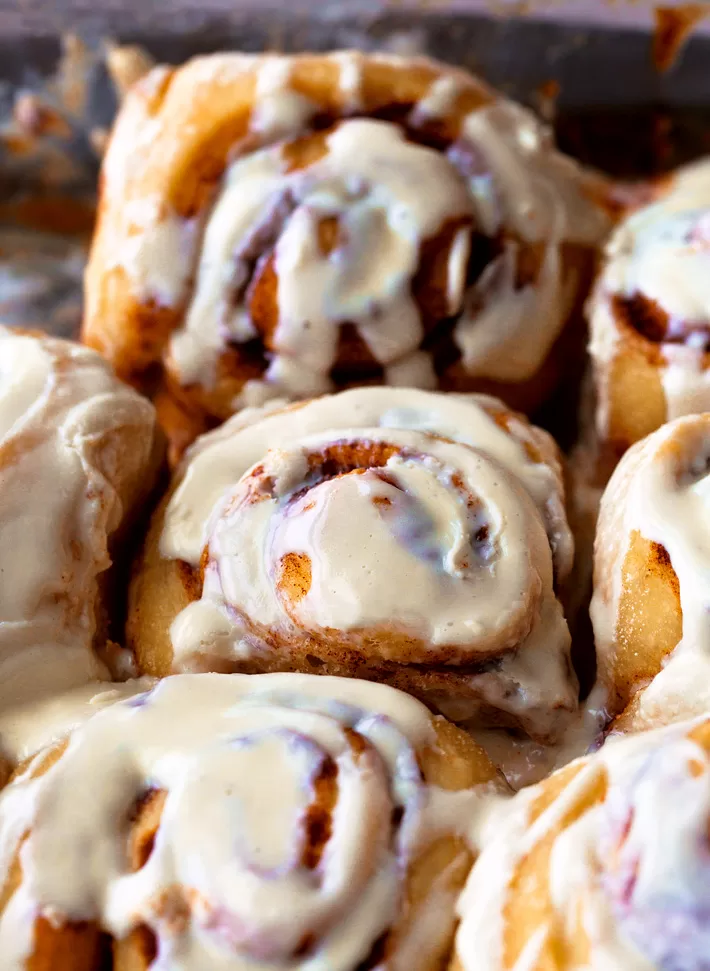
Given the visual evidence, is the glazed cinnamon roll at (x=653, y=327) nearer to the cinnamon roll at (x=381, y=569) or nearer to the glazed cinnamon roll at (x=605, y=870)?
the cinnamon roll at (x=381, y=569)

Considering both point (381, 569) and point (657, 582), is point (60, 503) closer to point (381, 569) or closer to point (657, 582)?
point (381, 569)

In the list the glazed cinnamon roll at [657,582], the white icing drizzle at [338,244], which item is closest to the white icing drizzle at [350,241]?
the white icing drizzle at [338,244]

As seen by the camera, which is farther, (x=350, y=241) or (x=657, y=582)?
(x=350, y=241)

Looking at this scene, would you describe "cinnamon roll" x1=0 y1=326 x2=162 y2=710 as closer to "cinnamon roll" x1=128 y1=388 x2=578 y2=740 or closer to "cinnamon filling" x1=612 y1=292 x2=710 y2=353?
"cinnamon roll" x1=128 y1=388 x2=578 y2=740

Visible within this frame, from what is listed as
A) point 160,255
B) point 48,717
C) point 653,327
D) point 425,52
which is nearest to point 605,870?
point 48,717

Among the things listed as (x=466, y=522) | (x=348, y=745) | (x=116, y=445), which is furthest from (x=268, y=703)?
(x=116, y=445)

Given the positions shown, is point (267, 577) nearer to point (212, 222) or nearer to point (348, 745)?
point (348, 745)

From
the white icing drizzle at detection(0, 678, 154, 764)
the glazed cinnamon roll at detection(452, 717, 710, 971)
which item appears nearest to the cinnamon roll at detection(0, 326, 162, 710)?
the white icing drizzle at detection(0, 678, 154, 764)
